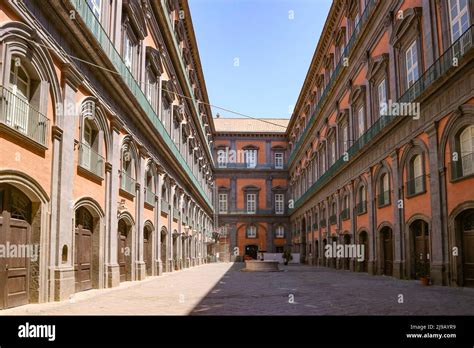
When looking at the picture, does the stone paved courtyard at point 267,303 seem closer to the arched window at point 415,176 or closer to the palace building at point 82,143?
the palace building at point 82,143

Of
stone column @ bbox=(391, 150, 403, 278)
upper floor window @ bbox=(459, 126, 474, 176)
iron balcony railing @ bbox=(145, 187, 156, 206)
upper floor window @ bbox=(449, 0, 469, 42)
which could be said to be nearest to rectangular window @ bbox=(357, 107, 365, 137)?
stone column @ bbox=(391, 150, 403, 278)

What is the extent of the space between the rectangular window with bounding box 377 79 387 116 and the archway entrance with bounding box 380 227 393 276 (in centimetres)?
560

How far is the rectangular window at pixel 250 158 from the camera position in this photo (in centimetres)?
6006

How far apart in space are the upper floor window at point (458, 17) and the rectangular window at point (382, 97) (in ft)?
21.5

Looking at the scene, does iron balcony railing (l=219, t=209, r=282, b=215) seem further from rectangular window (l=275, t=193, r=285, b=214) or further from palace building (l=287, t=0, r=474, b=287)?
palace building (l=287, t=0, r=474, b=287)

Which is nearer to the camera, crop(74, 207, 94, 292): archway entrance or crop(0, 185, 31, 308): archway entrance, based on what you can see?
crop(0, 185, 31, 308): archway entrance

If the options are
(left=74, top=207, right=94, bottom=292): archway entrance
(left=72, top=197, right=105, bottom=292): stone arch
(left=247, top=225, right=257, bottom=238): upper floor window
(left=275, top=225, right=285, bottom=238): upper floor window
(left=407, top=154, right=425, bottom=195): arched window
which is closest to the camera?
(left=74, top=207, right=94, bottom=292): archway entrance

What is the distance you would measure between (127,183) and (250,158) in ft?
138

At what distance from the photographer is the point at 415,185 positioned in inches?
737

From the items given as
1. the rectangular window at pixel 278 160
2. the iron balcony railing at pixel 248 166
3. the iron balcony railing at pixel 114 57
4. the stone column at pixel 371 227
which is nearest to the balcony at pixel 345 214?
the stone column at pixel 371 227

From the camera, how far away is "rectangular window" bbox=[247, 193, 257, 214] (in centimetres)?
5912
